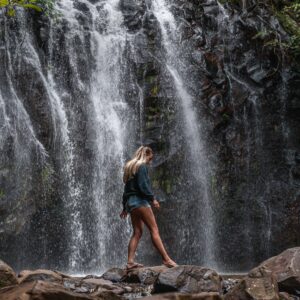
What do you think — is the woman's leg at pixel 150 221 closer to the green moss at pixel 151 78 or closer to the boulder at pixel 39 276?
the boulder at pixel 39 276

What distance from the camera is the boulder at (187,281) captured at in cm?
615

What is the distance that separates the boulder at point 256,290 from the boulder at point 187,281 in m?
0.60

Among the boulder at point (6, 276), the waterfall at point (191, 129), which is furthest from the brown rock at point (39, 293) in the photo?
the waterfall at point (191, 129)

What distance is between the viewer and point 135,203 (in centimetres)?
756

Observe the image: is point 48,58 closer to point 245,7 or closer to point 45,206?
point 45,206

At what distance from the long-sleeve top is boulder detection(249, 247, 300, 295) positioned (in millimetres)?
1974

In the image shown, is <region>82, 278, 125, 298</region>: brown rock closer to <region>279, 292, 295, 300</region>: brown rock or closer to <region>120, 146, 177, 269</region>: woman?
<region>120, 146, 177, 269</region>: woman

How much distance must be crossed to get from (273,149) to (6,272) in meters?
10.4

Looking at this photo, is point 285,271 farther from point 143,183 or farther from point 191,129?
point 191,129

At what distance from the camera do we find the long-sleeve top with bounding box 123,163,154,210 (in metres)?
7.53

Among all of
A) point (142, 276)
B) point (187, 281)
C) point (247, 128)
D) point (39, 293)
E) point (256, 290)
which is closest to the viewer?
point (39, 293)

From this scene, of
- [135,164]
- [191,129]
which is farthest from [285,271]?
[191,129]

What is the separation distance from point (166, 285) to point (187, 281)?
0.30 m

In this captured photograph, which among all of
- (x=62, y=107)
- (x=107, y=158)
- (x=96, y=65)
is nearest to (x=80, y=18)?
(x=96, y=65)
